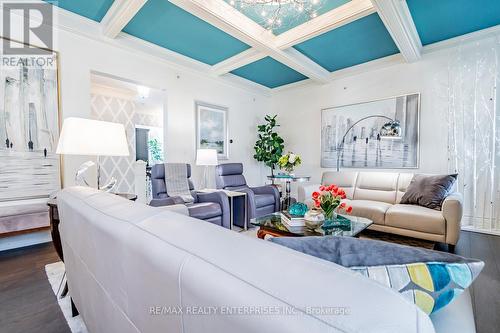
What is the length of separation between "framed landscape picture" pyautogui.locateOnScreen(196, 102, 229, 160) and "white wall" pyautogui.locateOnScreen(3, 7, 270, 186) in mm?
119

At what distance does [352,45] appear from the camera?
3467mm

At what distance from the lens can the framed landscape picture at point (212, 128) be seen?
4302 mm

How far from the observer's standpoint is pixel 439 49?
3.45 metres

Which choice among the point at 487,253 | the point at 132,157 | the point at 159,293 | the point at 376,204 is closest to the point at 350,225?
the point at 376,204

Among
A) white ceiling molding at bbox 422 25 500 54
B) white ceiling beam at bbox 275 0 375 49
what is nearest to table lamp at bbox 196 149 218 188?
white ceiling beam at bbox 275 0 375 49

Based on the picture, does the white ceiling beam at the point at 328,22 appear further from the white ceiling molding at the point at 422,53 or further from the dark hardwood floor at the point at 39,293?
the dark hardwood floor at the point at 39,293

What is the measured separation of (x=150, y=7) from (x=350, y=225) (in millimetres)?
3140

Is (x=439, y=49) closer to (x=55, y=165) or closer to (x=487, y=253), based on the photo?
(x=487, y=253)

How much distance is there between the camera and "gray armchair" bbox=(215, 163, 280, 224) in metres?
3.30

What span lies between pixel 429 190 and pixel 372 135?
5.23 ft

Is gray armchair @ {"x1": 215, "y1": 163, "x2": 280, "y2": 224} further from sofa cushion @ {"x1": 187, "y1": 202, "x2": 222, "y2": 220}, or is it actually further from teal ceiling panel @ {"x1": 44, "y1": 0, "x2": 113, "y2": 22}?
teal ceiling panel @ {"x1": 44, "y1": 0, "x2": 113, "y2": 22}

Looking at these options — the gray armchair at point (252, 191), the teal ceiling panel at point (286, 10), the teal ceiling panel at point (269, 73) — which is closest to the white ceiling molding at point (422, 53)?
the teal ceiling panel at point (269, 73)

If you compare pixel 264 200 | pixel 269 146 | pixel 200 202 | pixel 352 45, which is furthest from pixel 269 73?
pixel 200 202

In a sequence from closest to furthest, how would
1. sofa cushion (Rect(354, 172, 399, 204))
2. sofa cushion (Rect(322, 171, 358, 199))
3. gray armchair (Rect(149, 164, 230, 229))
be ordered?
1. gray armchair (Rect(149, 164, 230, 229))
2. sofa cushion (Rect(354, 172, 399, 204))
3. sofa cushion (Rect(322, 171, 358, 199))
